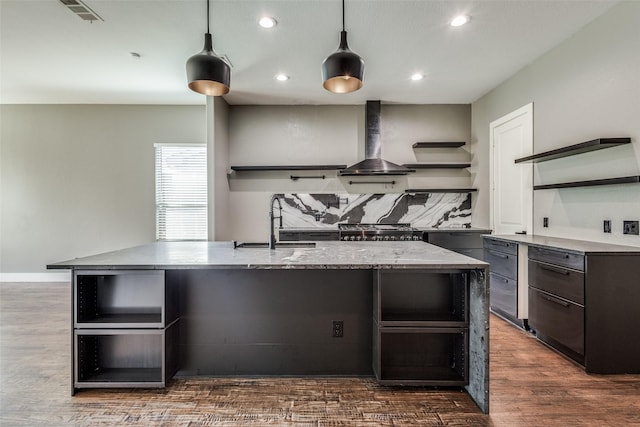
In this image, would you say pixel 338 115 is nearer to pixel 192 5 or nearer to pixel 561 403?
pixel 192 5

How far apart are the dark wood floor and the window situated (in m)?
2.74

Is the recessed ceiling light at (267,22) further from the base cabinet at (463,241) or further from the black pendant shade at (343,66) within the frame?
the base cabinet at (463,241)

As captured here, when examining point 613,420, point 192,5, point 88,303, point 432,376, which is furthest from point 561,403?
point 192,5

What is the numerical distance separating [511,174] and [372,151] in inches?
75.6

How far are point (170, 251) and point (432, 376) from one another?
204 centimetres

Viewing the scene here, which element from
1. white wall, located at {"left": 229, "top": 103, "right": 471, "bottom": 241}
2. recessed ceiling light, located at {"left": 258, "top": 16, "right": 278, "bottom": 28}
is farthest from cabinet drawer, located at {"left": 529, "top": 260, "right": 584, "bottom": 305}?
recessed ceiling light, located at {"left": 258, "top": 16, "right": 278, "bottom": 28}

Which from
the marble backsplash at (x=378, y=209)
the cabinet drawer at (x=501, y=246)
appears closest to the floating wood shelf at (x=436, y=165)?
the marble backsplash at (x=378, y=209)

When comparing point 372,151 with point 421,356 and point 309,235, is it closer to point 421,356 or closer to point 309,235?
point 309,235

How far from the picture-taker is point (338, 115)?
197 inches

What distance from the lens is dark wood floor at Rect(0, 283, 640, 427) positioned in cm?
176

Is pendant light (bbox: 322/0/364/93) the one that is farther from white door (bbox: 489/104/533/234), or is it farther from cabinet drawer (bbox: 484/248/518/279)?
white door (bbox: 489/104/533/234)

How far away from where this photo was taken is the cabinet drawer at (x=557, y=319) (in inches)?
90.4

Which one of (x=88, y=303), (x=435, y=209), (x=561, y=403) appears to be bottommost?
(x=561, y=403)

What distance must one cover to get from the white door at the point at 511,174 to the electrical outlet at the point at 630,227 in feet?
3.49
